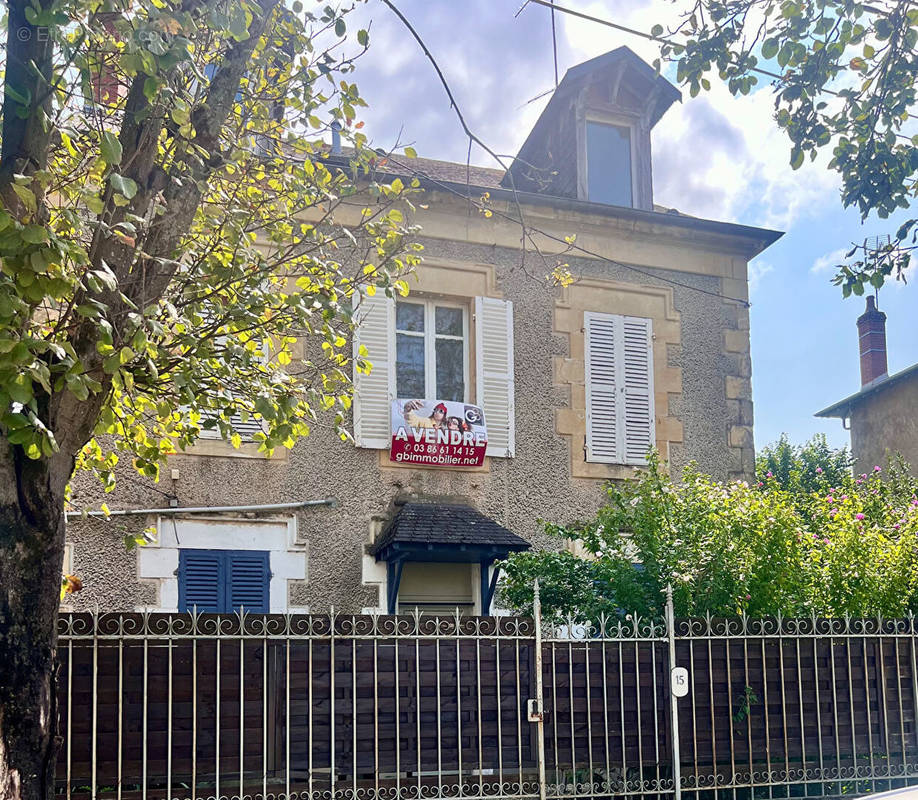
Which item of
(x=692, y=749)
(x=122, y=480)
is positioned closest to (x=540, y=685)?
(x=692, y=749)

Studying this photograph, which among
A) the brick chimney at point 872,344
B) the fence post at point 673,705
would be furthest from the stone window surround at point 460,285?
the brick chimney at point 872,344

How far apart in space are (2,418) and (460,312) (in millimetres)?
8034

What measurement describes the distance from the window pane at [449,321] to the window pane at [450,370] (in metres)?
0.12

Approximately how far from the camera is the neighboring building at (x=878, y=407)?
811 inches

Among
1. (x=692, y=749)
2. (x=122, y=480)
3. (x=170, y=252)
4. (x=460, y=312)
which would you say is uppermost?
(x=460, y=312)

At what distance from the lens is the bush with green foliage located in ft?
29.8

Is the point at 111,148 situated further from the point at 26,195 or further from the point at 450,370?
the point at 450,370

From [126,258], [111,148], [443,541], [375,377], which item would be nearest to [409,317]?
[375,377]

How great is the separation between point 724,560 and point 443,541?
10.0 feet

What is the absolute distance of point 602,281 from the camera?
1302 cm

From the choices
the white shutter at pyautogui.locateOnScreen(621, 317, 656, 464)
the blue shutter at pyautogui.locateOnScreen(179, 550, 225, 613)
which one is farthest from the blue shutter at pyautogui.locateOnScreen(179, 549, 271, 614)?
the white shutter at pyautogui.locateOnScreen(621, 317, 656, 464)

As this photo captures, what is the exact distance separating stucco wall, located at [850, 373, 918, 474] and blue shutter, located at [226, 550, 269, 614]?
12.9m

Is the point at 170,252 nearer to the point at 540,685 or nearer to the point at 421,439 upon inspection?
the point at 540,685

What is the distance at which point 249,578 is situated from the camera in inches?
438
